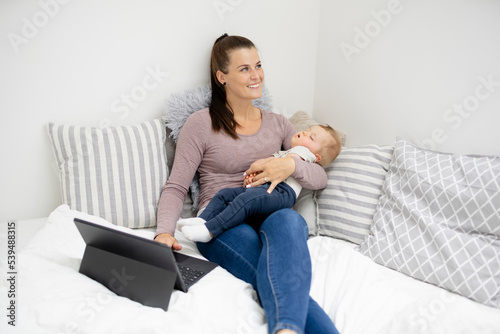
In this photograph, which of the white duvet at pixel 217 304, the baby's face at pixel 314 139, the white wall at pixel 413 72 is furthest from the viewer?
the baby's face at pixel 314 139

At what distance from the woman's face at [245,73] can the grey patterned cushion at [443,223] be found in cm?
65

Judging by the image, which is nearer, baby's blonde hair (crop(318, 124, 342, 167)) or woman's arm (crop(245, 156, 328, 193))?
woman's arm (crop(245, 156, 328, 193))

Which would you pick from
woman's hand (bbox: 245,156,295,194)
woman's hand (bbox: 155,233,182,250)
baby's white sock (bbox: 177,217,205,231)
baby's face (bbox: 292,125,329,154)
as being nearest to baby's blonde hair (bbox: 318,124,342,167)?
baby's face (bbox: 292,125,329,154)

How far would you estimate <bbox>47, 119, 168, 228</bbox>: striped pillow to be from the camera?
165 cm

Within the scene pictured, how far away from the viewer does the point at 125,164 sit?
5.57ft

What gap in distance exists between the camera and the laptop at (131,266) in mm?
1097

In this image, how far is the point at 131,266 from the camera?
1.14m

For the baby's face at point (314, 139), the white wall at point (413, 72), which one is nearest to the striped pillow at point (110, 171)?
the baby's face at point (314, 139)

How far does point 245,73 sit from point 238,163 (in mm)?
377

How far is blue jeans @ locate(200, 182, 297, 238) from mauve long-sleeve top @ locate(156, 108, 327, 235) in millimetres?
122

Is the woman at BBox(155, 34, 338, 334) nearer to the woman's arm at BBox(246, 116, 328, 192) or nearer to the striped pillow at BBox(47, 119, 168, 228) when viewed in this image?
the woman's arm at BBox(246, 116, 328, 192)

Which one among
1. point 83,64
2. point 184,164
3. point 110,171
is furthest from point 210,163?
point 83,64

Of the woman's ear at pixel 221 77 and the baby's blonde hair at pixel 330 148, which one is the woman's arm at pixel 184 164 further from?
the baby's blonde hair at pixel 330 148

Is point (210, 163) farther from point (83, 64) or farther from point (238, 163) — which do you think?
point (83, 64)
